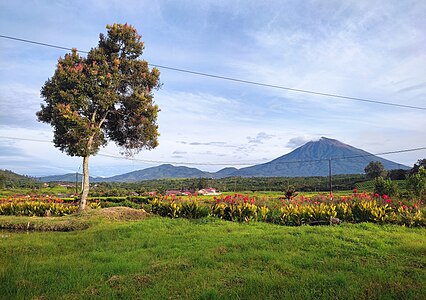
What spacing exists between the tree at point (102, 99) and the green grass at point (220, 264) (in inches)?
220

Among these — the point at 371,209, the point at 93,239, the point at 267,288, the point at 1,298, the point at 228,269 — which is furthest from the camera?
the point at 371,209

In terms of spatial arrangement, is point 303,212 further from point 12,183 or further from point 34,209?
point 12,183

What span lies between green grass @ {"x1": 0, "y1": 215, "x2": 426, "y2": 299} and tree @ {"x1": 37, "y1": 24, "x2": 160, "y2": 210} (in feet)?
18.3

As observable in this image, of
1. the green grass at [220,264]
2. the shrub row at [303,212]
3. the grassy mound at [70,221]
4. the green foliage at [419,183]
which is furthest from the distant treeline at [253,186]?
the green grass at [220,264]

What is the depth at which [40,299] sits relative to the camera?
4.18 metres

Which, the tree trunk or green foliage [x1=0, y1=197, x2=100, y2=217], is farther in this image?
green foliage [x1=0, y1=197, x2=100, y2=217]

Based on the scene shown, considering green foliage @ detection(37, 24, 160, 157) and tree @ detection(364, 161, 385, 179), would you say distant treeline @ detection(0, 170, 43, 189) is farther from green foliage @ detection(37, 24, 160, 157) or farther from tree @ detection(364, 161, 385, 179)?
tree @ detection(364, 161, 385, 179)

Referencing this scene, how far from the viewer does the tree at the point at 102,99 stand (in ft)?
43.0

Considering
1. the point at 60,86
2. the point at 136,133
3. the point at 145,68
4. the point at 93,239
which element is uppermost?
the point at 145,68

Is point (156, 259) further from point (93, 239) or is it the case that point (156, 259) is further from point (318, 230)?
point (318, 230)

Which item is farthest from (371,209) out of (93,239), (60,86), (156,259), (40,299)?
(60,86)

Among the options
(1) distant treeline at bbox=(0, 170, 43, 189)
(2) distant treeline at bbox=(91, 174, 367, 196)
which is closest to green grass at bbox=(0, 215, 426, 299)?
(2) distant treeline at bbox=(91, 174, 367, 196)

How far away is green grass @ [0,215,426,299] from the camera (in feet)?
14.3

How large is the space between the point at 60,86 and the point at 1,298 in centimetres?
1065
